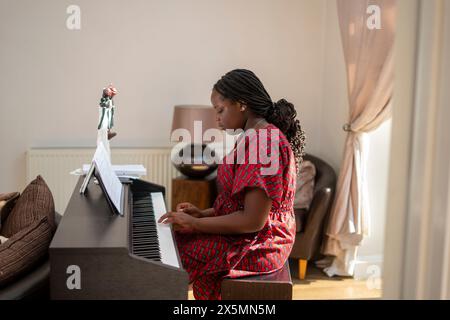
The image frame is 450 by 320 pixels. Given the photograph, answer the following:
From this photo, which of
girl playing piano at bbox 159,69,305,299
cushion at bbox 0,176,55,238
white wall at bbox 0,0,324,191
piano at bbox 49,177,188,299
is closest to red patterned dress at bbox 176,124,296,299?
girl playing piano at bbox 159,69,305,299

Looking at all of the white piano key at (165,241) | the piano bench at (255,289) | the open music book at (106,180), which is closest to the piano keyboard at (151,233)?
the white piano key at (165,241)

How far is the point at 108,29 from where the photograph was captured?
15.1ft

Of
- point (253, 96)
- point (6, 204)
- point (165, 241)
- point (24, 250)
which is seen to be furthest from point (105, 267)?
point (6, 204)

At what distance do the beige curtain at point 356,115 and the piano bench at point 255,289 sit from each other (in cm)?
193

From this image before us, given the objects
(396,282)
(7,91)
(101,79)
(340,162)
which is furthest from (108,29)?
(396,282)

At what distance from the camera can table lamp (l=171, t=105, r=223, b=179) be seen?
13.9 ft

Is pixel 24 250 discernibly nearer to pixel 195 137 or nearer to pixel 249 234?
pixel 249 234

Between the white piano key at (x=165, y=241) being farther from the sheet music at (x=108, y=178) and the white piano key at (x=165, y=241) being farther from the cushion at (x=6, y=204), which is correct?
the cushion at (x=6, y=204)

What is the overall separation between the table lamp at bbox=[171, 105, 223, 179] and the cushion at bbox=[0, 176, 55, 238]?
173 cm

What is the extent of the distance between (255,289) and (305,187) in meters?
2.14

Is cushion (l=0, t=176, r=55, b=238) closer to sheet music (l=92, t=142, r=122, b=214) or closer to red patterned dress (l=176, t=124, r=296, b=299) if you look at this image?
sheet music (l=92, t=142, r=122, b=214)
